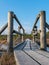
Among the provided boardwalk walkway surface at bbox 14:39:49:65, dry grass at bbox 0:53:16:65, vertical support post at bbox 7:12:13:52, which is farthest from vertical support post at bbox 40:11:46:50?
dry grass at bbox 0:53:16:65

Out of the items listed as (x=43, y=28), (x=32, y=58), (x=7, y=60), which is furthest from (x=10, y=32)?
(x=32, y=58)

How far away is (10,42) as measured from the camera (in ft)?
23.3

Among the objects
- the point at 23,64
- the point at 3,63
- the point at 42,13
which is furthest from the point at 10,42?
the point at 23,64

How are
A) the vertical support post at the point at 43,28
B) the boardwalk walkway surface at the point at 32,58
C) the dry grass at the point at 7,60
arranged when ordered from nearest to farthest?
the boardwalk walkway surface at the point at 32,58 < the dry grass at the point at 7,60 < the vertical support post at the point at 43,28

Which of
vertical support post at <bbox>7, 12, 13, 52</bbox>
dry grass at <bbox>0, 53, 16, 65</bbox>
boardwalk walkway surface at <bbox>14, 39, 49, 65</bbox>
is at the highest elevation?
vertical support post at <bbox>7, 12, 13, 52</bbox>

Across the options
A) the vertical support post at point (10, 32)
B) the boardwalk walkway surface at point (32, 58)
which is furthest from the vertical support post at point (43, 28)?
the boardwalk walkway surface at point (32, 58)

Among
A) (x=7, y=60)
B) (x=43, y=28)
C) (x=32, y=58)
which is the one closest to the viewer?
(x=32, y=58)

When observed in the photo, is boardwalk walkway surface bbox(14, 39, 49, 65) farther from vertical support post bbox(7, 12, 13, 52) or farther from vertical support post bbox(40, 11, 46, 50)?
vertical support post bbox(40, 11, 46, 50)

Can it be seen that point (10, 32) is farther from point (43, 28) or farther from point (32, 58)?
point (32, 58)

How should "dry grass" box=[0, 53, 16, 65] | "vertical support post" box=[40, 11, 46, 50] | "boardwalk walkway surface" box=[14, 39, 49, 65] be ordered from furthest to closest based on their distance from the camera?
"vertical support post" box=[40, 11, 46, 50] < "dry grass" box=[0, 53, 16, 65] < "boardwalk walkway surface" box=[14, 39, 49, 65]

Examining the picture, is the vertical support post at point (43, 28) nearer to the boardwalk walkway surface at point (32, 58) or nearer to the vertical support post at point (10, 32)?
the vertical support post at point (10, 32)

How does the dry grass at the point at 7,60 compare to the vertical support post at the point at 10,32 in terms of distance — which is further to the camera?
the vertical support post at the point at 10,32

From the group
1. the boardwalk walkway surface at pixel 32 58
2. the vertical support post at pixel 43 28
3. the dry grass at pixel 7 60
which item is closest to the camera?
the boardwalk walkway surface at pixel 32 58

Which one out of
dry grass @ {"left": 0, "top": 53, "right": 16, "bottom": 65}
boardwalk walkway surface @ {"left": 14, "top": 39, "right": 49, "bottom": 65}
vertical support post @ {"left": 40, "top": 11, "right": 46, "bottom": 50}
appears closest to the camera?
boardwalk walkway surface @ {"left": 14, "top": 39, "right": 49, "bottom": 65}
